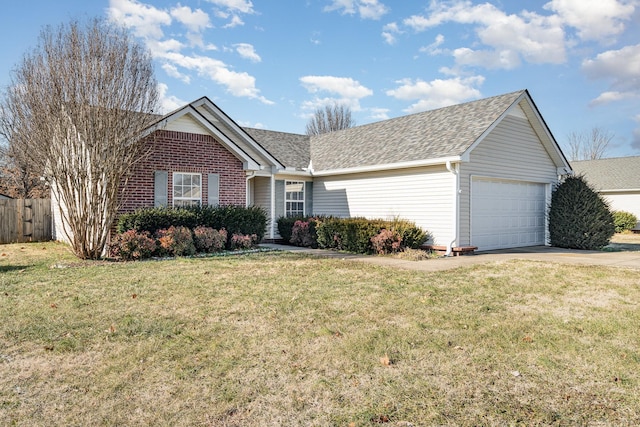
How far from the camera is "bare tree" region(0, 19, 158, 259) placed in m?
10.8

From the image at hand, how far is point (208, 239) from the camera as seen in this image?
1284cm

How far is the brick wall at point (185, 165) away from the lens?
1303 centimetres

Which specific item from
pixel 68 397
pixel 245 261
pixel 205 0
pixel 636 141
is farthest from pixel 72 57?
pixel 636 141

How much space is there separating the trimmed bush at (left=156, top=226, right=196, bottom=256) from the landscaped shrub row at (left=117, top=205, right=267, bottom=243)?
37 cm

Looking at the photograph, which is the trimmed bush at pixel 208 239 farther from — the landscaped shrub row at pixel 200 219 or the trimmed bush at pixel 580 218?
the trimmed bush at pixel 580 218

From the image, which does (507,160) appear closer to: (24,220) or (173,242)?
(173,242)

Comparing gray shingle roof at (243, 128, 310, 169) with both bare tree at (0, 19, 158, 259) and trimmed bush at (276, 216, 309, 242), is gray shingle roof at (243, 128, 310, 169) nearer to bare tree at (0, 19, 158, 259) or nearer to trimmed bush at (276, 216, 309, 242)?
trimmed bush at (276, 216, 309, 242)

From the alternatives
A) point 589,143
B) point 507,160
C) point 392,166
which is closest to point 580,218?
point 507,160

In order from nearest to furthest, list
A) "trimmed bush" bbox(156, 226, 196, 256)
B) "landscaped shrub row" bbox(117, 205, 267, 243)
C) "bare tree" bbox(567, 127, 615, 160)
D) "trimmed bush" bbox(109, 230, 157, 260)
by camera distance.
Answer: "trimmed bush" bbox(109, 230, 157, 260) < "trimmed bush" bbox(156, 226, 196, 256) < "landscaped shrub row" bbox(117, 205, 267, 243) < "bare tree" bbox(567, 127, 615, 160)

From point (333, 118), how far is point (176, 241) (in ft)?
112

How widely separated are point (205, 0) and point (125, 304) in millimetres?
8910

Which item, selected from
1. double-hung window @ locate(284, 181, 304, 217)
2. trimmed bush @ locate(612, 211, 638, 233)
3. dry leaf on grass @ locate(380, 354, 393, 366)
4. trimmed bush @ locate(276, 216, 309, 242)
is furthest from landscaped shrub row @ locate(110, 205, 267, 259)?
trimmed bush @ locate(612, 211, 638, 233)

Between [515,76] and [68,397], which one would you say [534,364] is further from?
[515,76]

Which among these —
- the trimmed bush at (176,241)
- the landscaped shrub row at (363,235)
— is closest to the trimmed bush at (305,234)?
the landscaped shrub row at (363,235)
